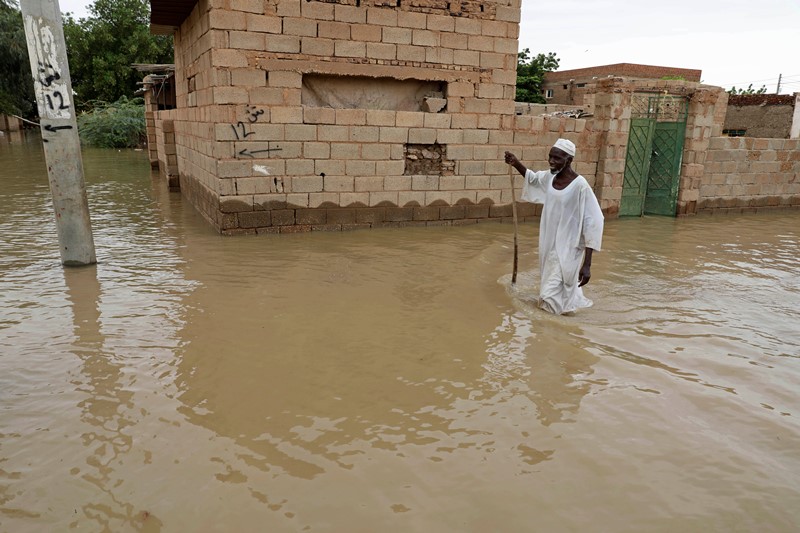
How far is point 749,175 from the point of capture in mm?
12273

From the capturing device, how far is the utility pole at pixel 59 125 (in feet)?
18.2

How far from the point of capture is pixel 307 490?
2.66 metres

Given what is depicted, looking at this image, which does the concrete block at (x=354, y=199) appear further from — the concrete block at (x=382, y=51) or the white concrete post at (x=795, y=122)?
the white concrete post at (x=795, y=122)

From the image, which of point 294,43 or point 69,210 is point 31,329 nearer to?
point 69,210

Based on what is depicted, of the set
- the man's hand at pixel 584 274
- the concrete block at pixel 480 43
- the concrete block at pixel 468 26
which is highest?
the concrete block at pixel 468 26

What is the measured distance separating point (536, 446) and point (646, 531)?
732mm

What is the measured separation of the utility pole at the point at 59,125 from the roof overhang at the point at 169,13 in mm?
3240

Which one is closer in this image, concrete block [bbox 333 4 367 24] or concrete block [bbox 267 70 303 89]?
concrete block [bbox 267 70 303 89]

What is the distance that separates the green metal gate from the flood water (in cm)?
446

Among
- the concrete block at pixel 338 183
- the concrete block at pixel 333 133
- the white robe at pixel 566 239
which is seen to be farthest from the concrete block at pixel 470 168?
the white robe at pixel 566 239

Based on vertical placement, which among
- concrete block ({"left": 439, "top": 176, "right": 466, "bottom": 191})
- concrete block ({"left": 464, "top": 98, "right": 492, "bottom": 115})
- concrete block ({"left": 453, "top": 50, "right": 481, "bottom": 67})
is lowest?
concrete block ({"left": 439, "top": 176, "right": 466, "bottom": 191})

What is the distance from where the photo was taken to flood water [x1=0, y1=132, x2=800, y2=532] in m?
2.58

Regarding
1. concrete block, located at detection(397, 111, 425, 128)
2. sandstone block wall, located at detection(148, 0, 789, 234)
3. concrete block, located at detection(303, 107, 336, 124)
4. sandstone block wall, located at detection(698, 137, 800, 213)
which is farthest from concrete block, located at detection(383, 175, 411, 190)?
sandstone block wall, located at detection(698, 137, 800, 213)

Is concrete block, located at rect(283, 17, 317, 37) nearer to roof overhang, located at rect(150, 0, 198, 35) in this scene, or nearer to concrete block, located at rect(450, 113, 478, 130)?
roof overhang, located at rect(150, 0, 198, 35)
